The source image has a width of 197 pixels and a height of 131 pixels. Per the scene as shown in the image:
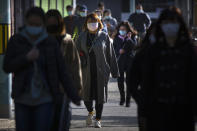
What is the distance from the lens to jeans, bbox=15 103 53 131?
6574 mm

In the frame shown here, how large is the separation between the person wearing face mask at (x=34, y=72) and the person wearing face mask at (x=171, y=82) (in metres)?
0.94

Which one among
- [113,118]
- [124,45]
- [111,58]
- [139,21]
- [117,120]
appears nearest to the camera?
[111,58]

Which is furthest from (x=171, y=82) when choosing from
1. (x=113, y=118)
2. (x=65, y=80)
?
(x=113, y=118)

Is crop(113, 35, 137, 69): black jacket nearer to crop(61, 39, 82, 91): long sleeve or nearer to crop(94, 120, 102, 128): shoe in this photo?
crop(94, 120, 102, 128): shoe

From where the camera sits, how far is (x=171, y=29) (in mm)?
6172

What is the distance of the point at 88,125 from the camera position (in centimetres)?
1142

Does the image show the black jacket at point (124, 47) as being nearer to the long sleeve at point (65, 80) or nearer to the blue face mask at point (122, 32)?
the blue face mask at point (122, 32)

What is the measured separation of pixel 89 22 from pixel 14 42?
466cm

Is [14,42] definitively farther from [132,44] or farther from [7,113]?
[132,44]

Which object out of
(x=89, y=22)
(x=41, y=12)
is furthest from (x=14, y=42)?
(x=89, y=22)

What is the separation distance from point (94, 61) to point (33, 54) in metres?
4.82

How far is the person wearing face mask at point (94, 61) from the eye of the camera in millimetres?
11266

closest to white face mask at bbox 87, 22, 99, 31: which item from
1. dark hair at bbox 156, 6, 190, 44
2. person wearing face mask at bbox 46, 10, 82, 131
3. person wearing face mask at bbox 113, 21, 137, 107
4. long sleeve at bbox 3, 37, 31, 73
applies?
person wearing face mask at bbox 46, 10, 82, 131

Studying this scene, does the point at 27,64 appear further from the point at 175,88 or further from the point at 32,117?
the point at 175,88
